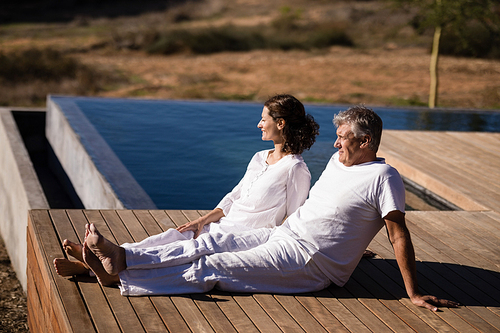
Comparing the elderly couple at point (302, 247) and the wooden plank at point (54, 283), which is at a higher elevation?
the elderly couple at point (302, 247)

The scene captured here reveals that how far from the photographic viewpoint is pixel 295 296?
230 cm

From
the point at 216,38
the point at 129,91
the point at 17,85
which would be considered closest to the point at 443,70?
the point at 216,38

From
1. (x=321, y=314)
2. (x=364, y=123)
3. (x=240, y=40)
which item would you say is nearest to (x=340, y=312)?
(x=321, y=314)

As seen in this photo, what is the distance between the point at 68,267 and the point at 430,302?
152 centimetres

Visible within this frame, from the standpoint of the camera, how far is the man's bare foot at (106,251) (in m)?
2.07

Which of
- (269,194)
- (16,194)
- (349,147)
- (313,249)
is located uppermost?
(349,147)

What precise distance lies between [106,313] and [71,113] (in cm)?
555

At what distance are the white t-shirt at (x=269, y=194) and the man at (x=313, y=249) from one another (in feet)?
0.65

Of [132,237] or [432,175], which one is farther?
[432,175]

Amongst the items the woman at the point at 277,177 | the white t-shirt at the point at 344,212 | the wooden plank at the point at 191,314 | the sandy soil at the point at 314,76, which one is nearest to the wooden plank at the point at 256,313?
the wooden plank at the point at 191,314

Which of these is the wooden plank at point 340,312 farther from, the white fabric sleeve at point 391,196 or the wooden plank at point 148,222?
the wooden plank at point 148,222

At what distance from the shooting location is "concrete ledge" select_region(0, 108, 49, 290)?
4.20m

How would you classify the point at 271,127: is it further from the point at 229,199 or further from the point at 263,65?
the point at 263,65

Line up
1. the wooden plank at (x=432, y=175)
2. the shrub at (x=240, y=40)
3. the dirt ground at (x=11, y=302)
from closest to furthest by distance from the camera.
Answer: the dirt ground at (x=11, y=302) < the wooden plank at (x=432, y=175) < the shrub at (x=240, y=40)
